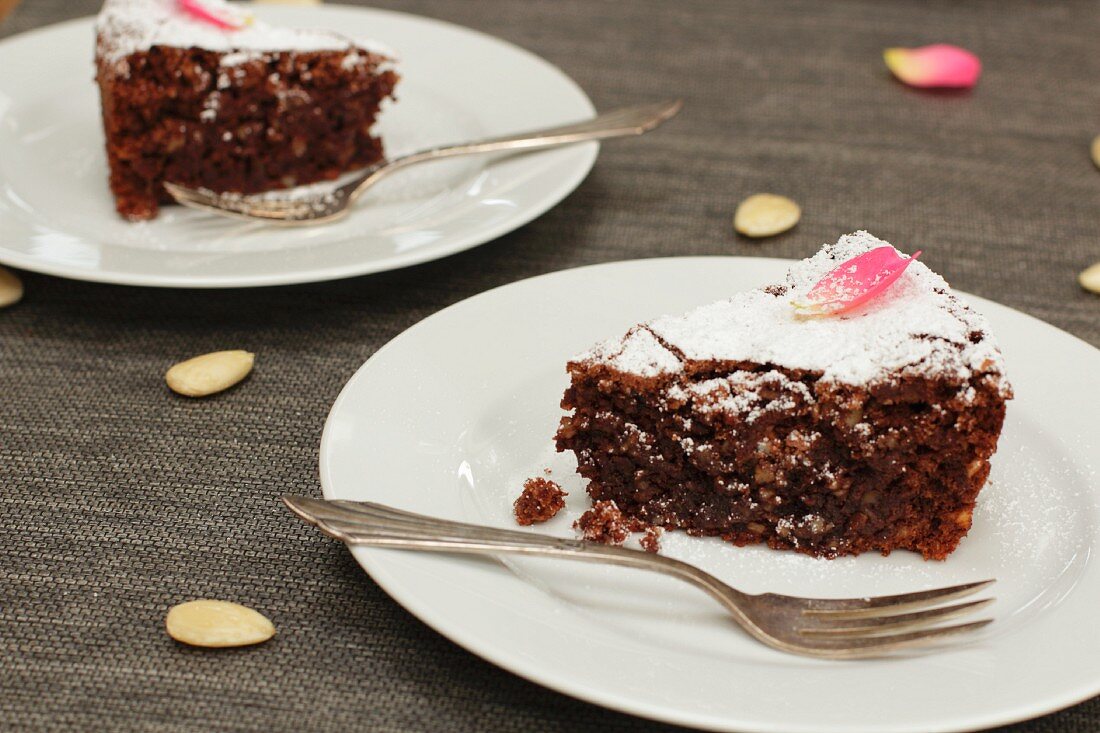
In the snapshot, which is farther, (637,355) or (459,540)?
(637,355)

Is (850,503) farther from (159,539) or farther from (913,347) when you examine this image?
(159,539)

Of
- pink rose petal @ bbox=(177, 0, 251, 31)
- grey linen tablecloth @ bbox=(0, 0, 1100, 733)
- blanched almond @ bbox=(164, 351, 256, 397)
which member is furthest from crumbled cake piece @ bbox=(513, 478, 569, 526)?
pink rose petal @ bbox=(177, 0, 251, 31)

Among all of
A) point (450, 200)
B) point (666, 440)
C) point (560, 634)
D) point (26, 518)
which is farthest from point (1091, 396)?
point (26, 518)

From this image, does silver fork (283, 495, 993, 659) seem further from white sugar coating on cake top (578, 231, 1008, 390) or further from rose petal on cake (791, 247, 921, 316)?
rose petal on cake (791, 247, 921, 316)

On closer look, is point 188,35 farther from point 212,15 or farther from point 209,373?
point 209,373

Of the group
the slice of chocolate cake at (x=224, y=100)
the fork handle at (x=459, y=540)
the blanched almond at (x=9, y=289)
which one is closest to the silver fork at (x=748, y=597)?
the fork handle at (x=459, y=540)

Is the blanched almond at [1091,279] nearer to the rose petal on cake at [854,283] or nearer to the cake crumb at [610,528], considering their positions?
the rose petal on cake at [854,283]

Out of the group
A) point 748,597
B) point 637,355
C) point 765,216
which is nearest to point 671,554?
point 748,597
